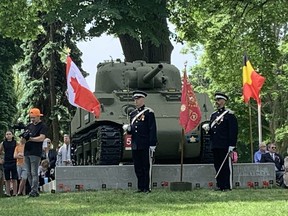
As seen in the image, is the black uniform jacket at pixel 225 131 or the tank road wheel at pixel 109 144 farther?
the tank road wheel at pixel 109 144

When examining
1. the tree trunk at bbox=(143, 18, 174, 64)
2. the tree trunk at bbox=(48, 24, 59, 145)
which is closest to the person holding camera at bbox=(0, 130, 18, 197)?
the tree trunk at bbox=(143, 18, 174, 64)

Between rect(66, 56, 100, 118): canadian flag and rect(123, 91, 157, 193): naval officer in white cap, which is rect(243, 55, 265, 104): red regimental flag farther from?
rect(123, 91, 157, 193): naval officer in white cap

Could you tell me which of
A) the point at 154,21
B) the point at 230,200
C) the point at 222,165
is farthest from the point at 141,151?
the point at 154,21

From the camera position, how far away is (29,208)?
11.1 meters

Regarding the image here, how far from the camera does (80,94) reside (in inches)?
674

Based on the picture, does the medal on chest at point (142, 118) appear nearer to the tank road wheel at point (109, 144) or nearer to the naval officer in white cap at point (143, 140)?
the naval officer in white cap at point (143, 140)

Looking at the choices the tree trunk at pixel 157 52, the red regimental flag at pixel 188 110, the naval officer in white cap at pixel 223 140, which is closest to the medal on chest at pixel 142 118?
the red regimental flag at pixel 188 110

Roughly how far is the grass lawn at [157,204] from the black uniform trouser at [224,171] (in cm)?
79

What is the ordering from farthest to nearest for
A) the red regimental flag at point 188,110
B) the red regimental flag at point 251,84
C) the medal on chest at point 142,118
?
the red regimental flag at point 251,84 → the red regimental flag at point 188,110 → the medal on chest at point 142,118

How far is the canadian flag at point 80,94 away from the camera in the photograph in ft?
54.7

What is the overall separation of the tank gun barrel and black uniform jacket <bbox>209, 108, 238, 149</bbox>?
378 cm

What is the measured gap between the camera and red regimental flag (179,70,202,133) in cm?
1551

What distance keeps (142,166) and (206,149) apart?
3.30 meters

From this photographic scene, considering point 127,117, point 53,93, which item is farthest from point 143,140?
point 53,93
